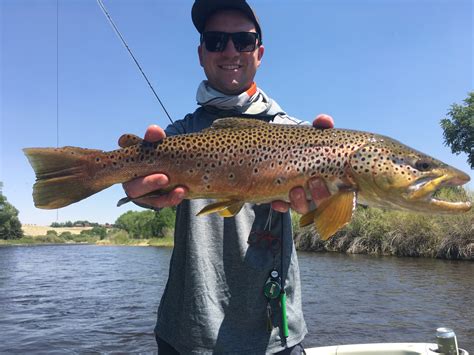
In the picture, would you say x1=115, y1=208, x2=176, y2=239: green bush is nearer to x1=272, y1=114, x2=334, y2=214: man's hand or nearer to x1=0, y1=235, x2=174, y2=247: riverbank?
x1=0, y1=235, x2=174, y2=247: riverbank

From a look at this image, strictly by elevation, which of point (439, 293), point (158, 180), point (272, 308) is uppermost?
point (158, 180)

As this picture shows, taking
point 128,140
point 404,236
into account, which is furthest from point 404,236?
point 128,140

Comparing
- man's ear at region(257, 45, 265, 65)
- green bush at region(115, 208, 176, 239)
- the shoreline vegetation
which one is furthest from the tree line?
man's ear at region(257, 45, 265, 65)

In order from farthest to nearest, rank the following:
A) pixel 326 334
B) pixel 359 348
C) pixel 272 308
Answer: pixel 326 334, pixel 359 348, pixel 272 308

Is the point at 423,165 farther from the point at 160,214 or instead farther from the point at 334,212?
the point at 160,214

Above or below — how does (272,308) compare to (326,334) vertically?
above

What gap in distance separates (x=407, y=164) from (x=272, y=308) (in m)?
1.49

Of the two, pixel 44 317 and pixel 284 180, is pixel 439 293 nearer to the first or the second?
pixel 44 317

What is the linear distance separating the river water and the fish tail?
9.37m

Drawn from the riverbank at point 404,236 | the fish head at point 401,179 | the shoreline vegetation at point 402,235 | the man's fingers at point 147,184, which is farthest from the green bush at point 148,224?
the fish head at point 401,179

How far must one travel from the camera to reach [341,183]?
10.4 ft

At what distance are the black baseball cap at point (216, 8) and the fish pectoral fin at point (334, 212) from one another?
1688 mm

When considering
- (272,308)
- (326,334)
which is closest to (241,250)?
(272,308)

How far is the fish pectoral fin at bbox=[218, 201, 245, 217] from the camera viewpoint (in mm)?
2941
